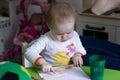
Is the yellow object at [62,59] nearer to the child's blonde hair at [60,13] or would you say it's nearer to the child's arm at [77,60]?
the child's arm at [77,60]

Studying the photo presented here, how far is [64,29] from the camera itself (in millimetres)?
1215

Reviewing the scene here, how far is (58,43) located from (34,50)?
0.15m

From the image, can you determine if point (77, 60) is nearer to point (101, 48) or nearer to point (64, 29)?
point (64, 29)

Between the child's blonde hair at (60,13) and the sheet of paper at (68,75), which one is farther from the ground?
the child's blonde hair at (60,13)

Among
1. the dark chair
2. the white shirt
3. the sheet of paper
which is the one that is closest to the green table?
the sheet of paper

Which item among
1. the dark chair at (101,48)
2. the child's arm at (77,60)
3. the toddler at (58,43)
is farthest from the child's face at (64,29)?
the dark chair at (101,48)

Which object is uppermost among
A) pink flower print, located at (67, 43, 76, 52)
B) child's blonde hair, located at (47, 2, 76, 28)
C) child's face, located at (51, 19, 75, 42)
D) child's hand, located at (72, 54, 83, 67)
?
child's blonde hair, located at (47, 2, 76, 28)

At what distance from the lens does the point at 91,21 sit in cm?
237

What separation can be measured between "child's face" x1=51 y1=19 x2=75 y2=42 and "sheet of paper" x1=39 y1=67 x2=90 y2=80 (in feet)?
0.58

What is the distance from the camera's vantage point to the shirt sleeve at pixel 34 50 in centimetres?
121

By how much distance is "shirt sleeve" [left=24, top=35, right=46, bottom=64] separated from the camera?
1213 millimetres

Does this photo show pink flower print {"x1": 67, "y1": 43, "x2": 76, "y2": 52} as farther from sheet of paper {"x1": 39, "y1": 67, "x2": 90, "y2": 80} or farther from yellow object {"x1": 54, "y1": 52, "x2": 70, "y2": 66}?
sheet of paper {"x1": 39, "y1": 67, "x2": 90, "y2": 80}

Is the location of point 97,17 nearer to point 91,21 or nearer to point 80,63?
point 91,21

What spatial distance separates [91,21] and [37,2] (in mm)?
655
